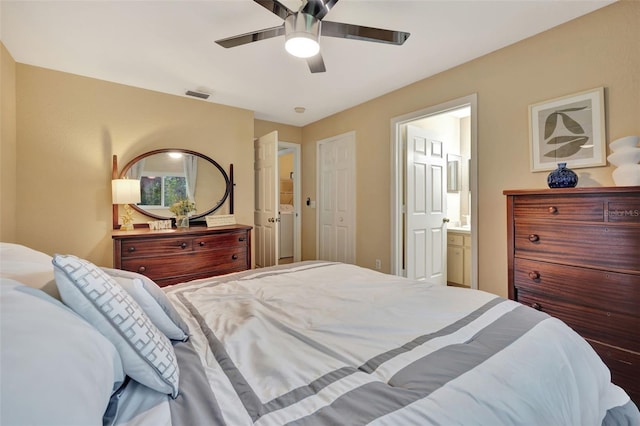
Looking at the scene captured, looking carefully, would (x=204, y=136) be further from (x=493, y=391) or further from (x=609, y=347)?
(x=609, y=347)

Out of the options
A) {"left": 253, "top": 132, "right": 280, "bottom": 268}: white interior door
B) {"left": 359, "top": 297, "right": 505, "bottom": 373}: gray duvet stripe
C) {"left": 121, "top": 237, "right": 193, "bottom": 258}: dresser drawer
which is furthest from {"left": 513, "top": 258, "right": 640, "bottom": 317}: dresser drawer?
{"left": 121, "top": 237, "right": 193, "bottom": 258}: dresser drawer

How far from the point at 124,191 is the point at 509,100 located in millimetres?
3707

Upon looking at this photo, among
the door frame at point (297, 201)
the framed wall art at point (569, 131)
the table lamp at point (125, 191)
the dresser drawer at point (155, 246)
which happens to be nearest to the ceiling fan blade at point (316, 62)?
the framed wall art at point (569, 131)

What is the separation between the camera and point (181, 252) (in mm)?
2867

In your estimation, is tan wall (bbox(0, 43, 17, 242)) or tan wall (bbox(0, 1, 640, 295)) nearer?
tan wall (bbox(0, 1, 640, 295))

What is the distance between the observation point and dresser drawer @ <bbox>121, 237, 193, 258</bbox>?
260cm

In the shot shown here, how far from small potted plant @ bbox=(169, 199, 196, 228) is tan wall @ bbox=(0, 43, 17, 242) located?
130cm

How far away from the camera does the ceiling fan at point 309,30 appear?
1572 millimetres

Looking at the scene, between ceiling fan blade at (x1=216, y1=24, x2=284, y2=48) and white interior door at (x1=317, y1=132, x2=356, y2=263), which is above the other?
ceiling fan blade at (x1=216, y1=24, x2=284, y2=48)

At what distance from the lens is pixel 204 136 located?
12.0 ft

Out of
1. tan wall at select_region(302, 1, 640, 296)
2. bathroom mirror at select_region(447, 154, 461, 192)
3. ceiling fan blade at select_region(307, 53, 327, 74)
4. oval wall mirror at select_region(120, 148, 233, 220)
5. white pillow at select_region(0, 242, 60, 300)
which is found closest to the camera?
white pillow at select_region(0, 242, 60, 300)

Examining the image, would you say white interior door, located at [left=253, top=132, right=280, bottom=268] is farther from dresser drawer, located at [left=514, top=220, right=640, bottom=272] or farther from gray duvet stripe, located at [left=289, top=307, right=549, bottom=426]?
gray duvet stripe, located at [left=289, top=307, right=549, bottom=426]

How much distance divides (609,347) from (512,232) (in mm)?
790

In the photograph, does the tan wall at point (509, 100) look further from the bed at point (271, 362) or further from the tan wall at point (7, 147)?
the tan wall at point (7, 147)
